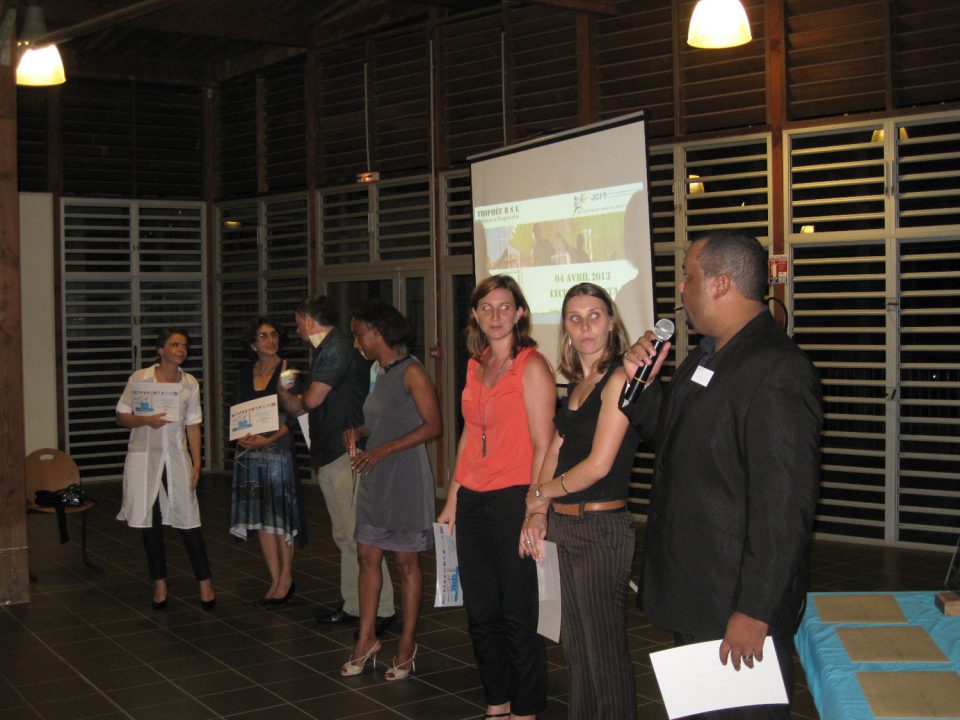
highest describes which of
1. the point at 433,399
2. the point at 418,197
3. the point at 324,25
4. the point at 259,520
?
the point at 324,25

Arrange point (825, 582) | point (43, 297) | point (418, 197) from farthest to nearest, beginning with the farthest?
1. point (43, 297)
2. point (418, 197)
3. point (825, 582)

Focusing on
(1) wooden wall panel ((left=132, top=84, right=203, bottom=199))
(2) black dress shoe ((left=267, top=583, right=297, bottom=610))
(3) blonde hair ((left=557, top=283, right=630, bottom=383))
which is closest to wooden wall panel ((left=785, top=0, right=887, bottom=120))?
(3) blonde hair ((left=557, top=283, right=630, bottom=383))

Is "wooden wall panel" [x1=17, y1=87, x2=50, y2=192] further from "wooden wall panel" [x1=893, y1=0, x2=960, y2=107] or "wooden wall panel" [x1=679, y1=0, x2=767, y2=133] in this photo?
"wooden wall panel" [x1=893, y1=0, x2=960, y2=107]

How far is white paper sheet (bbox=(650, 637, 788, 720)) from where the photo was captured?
229 cm

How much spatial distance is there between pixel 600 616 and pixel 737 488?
108 cm

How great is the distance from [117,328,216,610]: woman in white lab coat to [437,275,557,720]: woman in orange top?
2.45 metres

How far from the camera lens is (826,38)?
7297 mm

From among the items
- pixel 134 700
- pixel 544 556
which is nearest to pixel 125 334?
pixel 134 700

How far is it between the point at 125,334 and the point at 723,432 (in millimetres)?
9852

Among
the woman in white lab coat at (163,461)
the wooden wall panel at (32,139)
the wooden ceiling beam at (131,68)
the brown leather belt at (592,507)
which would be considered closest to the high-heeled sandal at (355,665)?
the woman in white lab coat at (163,461)

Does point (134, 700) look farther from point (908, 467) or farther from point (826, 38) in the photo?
point (826, 38)

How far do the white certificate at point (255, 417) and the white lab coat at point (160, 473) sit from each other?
303mm

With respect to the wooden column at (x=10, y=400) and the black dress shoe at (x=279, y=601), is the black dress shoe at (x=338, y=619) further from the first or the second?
the wooden column at (x=10, y=400)

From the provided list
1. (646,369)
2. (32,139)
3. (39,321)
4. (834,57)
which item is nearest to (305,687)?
(646,369)
